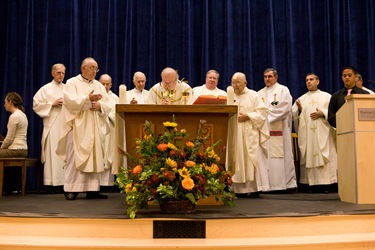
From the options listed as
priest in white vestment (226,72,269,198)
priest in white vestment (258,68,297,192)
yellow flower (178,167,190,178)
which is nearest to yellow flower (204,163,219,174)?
yellow flower (178,167,190,178)

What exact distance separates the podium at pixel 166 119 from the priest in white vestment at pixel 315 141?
120 inches

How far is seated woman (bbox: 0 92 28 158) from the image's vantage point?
7715 mm

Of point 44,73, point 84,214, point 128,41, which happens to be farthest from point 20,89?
point 84,214

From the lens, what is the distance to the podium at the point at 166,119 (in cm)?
543

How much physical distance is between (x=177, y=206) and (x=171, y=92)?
2.14 metres

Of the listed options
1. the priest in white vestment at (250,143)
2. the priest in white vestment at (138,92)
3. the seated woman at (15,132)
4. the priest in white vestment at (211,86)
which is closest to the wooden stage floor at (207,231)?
the priest in white vestment at (250,143)

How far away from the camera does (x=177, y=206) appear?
4629 mm

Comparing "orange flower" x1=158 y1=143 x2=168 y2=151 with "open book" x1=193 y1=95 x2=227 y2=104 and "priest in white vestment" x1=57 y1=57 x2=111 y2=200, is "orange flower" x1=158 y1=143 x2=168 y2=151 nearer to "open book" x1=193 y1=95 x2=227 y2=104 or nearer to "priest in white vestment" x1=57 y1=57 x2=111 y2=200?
"open book" x1=193 y1=95 x2=227 y2=104

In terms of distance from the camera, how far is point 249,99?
721 centimetres

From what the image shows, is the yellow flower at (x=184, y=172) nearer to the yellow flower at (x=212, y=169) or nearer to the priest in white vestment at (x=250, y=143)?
the yellow flower at (x=212, y=169)

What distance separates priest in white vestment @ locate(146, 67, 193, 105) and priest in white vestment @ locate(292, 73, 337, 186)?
286cm

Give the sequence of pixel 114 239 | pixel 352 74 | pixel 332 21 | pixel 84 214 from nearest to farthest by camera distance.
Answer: pixel 114 239
pixel 84 214
pixel 352 74
pixel 332 21

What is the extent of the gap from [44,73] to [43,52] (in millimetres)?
422

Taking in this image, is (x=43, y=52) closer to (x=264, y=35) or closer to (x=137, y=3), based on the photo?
(x=137, y=3)
